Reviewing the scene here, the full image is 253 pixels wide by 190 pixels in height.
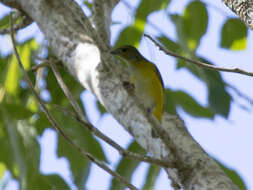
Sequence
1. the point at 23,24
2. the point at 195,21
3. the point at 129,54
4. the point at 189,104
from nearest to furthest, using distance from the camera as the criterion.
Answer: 1. the point at 195,21
2. the point at 189,104
3. the point at 23,24
4. the point at 129,54

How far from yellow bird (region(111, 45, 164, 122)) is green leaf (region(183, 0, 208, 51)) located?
1.03 metres

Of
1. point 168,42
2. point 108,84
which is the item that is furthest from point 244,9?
point 168,42

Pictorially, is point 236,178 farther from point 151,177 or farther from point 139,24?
point 139,24

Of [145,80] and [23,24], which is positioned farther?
[145,80]

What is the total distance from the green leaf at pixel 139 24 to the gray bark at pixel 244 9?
1.25 meters

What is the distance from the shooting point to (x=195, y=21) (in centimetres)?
333

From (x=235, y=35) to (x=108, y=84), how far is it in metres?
1.13

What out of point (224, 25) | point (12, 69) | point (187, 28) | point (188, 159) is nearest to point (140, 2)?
point (187, 28)

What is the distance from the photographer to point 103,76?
9.53 ft

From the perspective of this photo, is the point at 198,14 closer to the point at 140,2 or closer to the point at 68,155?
the point at 140,2

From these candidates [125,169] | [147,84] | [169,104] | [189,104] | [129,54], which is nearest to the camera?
[125,169]

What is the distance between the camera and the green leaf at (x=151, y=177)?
10.1ft

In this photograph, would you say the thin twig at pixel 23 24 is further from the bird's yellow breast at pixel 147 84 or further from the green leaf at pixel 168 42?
the green leaf at pixel 168 42

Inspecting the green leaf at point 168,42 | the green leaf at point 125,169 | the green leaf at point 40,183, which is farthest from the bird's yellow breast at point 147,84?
the green leaf at point 40,183
